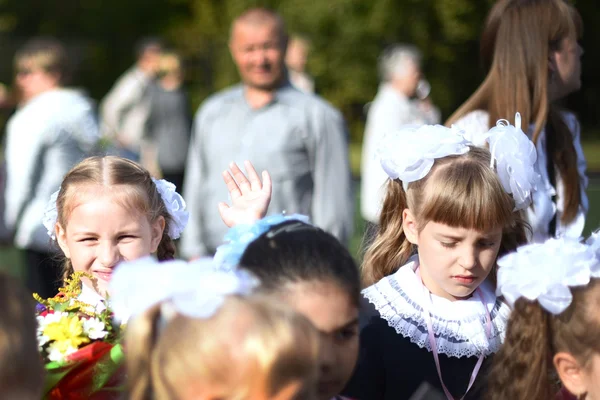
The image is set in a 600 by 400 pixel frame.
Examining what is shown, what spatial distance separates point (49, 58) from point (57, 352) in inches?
190

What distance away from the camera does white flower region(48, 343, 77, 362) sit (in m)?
2.83

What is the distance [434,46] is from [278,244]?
2977 cm

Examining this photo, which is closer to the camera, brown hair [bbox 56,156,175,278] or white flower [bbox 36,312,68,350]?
white flower [bbox 36,312,68,350]

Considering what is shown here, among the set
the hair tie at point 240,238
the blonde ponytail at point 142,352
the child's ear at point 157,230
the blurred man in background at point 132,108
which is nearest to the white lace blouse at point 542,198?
the child's ear at point 157,230

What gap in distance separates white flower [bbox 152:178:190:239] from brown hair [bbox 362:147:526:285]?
2.42 feet

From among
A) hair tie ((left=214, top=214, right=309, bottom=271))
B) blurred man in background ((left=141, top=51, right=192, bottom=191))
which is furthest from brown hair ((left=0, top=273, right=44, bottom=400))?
blurred man in background ((left=141, top=51, right=192, bottom=191))

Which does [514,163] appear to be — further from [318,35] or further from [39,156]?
[318,35]

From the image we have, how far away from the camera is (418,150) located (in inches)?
138

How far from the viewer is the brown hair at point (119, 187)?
3.67 meters

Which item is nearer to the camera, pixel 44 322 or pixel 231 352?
pixel 231 352

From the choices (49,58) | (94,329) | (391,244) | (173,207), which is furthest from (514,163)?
(49,58)

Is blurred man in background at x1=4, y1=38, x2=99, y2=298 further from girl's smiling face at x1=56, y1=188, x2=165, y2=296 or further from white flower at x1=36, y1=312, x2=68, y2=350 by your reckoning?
white flower at x1=36, y1=312, x2=68, y2=350

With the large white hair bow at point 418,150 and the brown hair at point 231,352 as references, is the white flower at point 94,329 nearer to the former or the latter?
the brown hair at point 231,352

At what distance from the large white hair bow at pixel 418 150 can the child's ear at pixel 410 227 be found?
104mm
